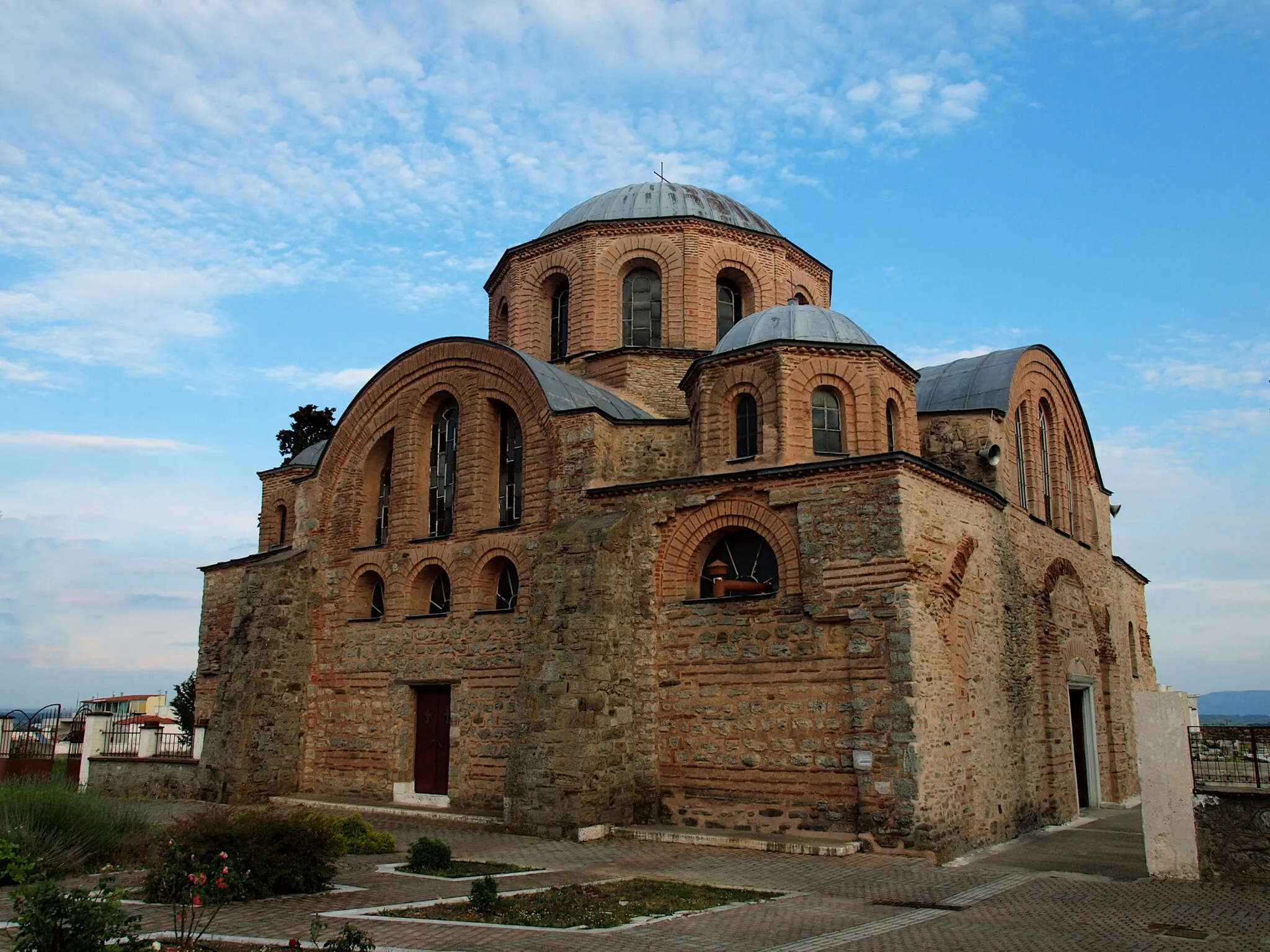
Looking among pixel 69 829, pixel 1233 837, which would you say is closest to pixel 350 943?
pixel 69 829

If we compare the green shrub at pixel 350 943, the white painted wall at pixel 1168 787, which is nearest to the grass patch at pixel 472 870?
the green shrub at pixel 350 943

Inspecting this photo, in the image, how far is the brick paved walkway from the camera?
7793 mm

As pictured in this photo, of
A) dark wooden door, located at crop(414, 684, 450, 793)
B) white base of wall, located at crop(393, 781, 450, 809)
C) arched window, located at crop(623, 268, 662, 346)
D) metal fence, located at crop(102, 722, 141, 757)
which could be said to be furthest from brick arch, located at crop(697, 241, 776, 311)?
metal fence, located at crop(102, 722, 141, 757)

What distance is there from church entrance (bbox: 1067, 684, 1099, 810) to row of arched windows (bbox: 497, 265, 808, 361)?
9481 millimetres

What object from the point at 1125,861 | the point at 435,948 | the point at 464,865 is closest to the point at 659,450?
the point at 464,865

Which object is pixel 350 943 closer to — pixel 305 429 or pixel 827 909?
pixel 827 909

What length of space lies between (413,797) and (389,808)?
22.0 inches

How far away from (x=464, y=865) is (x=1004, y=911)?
5.53m

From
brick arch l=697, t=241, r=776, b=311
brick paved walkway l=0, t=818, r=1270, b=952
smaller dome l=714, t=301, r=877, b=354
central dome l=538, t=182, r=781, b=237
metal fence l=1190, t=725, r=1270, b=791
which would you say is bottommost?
brick paved walkway l=0, t=818, r=1270, b=952

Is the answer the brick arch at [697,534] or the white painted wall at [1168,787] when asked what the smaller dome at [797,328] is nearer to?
the brick arch at [697,534]

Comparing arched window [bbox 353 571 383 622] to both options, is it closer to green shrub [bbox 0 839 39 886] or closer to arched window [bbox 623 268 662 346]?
arched window [bbox 623 268 662 346]

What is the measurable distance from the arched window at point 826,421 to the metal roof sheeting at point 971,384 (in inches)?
97.0

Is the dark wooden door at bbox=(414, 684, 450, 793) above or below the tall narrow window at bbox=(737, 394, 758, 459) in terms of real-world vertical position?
below

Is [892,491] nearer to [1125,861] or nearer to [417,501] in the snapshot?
[1125,861]
